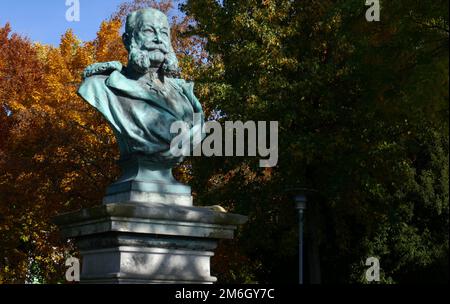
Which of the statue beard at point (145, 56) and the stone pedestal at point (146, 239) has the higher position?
the statue beard at point (145, 56)

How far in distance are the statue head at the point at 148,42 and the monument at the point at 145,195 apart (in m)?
0.01

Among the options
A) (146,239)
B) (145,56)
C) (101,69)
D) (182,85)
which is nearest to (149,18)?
(145,56)

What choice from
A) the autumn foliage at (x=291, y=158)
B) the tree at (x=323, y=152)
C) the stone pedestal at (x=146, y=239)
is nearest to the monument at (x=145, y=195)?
the stone pedestal at (x=146, y=239)

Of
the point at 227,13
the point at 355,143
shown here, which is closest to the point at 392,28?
the point at 355,143

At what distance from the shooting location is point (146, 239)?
9727 mm

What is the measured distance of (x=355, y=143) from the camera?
21.4 m

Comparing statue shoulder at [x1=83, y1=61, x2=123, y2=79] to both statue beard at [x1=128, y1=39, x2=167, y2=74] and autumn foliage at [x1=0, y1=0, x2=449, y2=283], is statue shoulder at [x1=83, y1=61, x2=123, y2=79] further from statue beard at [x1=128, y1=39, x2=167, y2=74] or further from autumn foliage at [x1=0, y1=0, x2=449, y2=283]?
autumn foliage at [x1=0, y1=0, x2=449, y2=283]

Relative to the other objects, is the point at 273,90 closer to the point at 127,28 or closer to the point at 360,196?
the point at 360,196

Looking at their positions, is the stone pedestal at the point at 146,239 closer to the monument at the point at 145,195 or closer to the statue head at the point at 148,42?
the monument at the point at 145,195

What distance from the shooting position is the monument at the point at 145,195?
962cm

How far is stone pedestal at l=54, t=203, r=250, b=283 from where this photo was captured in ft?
31.3

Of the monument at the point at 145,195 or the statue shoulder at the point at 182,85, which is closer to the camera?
the monument at the point at 145,195
